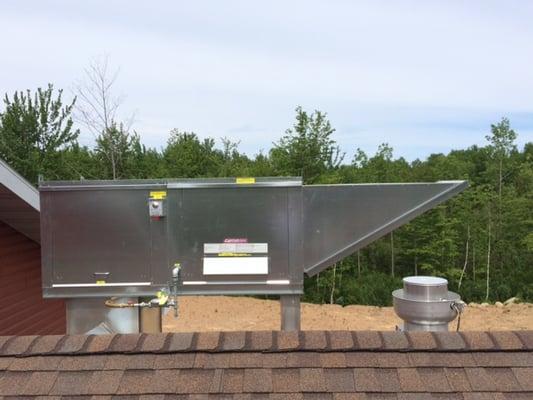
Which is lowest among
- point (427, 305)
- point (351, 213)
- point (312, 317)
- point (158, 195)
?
point (312, 317)

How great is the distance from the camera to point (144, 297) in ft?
9.87

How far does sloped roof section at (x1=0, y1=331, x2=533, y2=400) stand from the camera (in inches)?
60.1

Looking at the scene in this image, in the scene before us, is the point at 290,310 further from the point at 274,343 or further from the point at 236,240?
the point at 274,343

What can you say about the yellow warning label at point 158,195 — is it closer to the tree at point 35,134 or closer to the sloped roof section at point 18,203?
the sloped roof section at point 18,203

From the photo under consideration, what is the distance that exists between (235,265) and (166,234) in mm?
446

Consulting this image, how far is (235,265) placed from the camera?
2912 millimetres

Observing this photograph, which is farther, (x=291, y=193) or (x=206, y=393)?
(x=291, y=193)

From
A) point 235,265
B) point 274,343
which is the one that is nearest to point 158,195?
point 235,265

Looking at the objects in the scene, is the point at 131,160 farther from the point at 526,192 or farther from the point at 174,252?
the point at 174,252

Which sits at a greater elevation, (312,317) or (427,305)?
(427,305)

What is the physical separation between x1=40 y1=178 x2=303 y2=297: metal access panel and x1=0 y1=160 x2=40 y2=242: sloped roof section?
4.88ft

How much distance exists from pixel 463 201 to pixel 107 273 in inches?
481

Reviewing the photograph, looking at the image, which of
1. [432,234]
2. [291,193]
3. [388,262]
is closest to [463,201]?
[432,234]

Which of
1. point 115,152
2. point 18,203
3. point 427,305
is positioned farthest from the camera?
point 115,152
